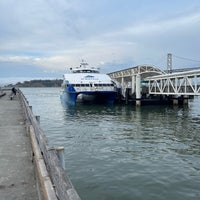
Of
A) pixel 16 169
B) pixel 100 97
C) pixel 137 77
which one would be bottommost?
pixel 16 169

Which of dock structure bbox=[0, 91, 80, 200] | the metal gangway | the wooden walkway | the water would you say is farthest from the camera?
the metal gangway

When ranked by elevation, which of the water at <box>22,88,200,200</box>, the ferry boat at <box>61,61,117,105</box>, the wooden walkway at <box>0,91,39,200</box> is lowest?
the water at <box>22,88,200,200</box>

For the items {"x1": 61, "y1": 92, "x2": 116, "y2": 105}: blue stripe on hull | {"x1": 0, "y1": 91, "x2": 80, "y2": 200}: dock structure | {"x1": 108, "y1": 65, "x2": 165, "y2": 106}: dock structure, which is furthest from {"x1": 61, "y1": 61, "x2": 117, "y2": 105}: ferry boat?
{"x1": 0, "y1": 91, "x2": 80, "y2": 200}: dock structure

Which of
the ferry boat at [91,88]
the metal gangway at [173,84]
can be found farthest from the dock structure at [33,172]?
the ferry boat at [91,88]

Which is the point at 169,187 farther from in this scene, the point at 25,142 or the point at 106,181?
the point at 25,142

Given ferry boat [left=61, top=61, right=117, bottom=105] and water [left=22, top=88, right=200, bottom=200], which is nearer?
water [left=22, top=88, right=200, bottom=200]

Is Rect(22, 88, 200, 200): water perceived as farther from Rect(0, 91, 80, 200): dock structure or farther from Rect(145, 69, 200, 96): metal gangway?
Rect(145, 69, 200, 96): metal gangway

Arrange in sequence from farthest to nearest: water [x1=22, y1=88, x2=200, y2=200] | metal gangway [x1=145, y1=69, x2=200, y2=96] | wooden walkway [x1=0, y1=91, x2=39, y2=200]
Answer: metal gangway [x1=145, y1=69, x2=200, y2=96] → water [x1=22, y1=88, x2=200, y2=200] → wooden walkway [x1=0, y1=91, x2=39, y2=200]

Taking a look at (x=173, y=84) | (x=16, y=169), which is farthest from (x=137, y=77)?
(x=16, y=169)

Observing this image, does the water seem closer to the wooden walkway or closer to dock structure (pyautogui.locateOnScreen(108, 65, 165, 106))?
the wooden walkway

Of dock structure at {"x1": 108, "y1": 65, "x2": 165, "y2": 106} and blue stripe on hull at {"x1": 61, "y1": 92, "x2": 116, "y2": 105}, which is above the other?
dock structure at {"x1": 108, "y1": 65, "x2": 165, "y2": 106}

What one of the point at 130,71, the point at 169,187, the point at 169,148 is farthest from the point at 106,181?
the point at 130,71

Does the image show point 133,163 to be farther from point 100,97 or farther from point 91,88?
point 100,97

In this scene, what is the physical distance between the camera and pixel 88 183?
972 cm
